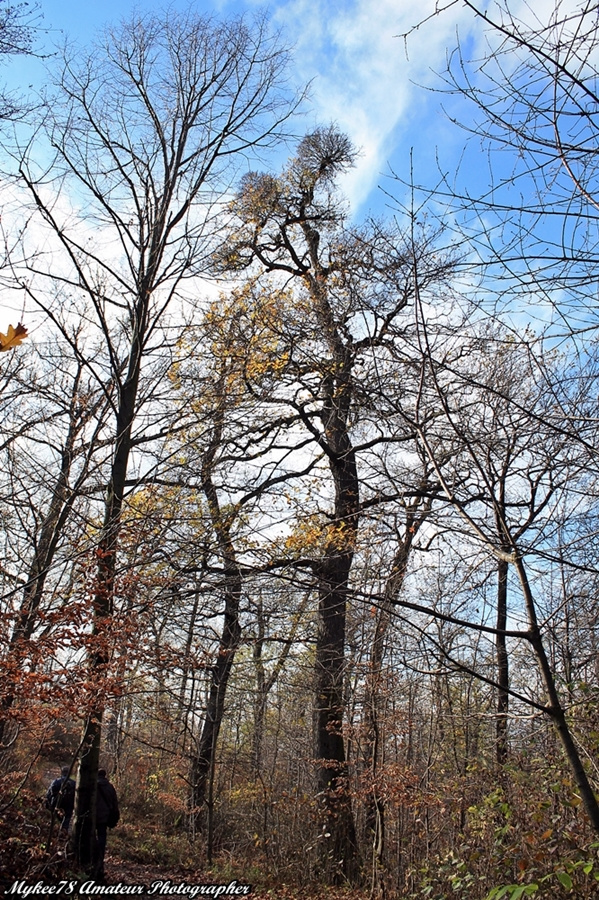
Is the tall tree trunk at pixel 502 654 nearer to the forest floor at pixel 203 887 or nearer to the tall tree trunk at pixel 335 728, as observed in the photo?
the tall tree trunk at pixel 335 728

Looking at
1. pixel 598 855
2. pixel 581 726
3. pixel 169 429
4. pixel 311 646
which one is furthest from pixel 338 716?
pixel 169 429

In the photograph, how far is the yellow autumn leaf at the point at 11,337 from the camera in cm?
102

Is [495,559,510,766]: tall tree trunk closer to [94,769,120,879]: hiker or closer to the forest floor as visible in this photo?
the forest floor

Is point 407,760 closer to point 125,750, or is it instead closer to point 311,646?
point 311,646

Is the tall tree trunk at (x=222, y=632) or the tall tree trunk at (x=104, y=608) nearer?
the tall tree trunk at (x=104, y=608)

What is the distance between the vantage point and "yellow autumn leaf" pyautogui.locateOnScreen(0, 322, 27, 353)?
3.33ft

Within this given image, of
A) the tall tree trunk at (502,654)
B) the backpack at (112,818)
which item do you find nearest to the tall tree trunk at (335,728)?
the tall tree trunk at (502,654)

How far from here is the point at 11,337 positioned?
103cm

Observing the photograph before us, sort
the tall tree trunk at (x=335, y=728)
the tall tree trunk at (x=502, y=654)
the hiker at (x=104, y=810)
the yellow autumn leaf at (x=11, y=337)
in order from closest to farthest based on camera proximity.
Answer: the yellow autumn leaf at (x=11, y=337) → the tall tree trunk at (x=502, y=654) → the hiker at (x=104, y=810) → the tall tree trunk at (x=335, y=728)

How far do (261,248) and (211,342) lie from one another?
691 centimetres

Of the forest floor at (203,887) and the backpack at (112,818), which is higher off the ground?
the backpack at (112,818)

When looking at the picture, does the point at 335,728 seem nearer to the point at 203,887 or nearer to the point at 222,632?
the point at 222,632

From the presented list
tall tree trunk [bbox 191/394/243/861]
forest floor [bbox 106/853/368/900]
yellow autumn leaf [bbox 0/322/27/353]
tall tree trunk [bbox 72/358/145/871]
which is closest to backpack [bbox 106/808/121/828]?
forest floor [bbox 106/853/368/900]

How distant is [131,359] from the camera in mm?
4875
